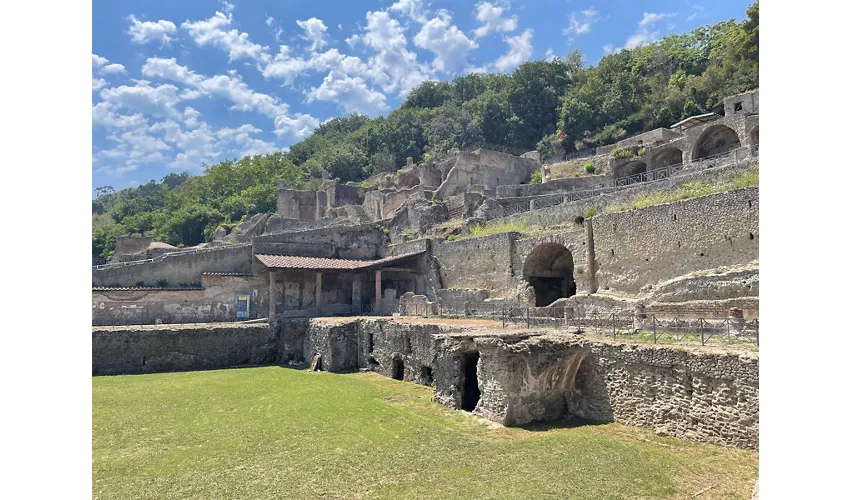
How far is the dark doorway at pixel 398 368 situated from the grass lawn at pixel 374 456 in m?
4.59

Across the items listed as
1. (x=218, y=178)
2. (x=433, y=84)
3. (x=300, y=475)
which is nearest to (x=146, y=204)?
(x=218, y=178)

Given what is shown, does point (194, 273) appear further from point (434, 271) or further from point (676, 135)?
point (676, 135)

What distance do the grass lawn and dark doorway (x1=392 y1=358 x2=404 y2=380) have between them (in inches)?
181

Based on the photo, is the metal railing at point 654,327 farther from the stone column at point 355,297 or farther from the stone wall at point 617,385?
the stone column at point 355,297

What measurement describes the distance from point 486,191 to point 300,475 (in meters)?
35.0

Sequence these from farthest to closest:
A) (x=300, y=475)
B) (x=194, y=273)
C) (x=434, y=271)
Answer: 1. (x=434, y=271)
2. (x=194, y=273)
3. (x=300, y=475)

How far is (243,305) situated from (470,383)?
58.2ft

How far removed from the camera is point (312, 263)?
31125 millimetres

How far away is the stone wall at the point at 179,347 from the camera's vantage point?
23.0 meters

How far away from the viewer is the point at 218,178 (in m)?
78.2

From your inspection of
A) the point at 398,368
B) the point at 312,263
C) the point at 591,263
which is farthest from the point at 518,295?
the point at 312,263

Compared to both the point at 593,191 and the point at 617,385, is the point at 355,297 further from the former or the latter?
the point at 617,385
